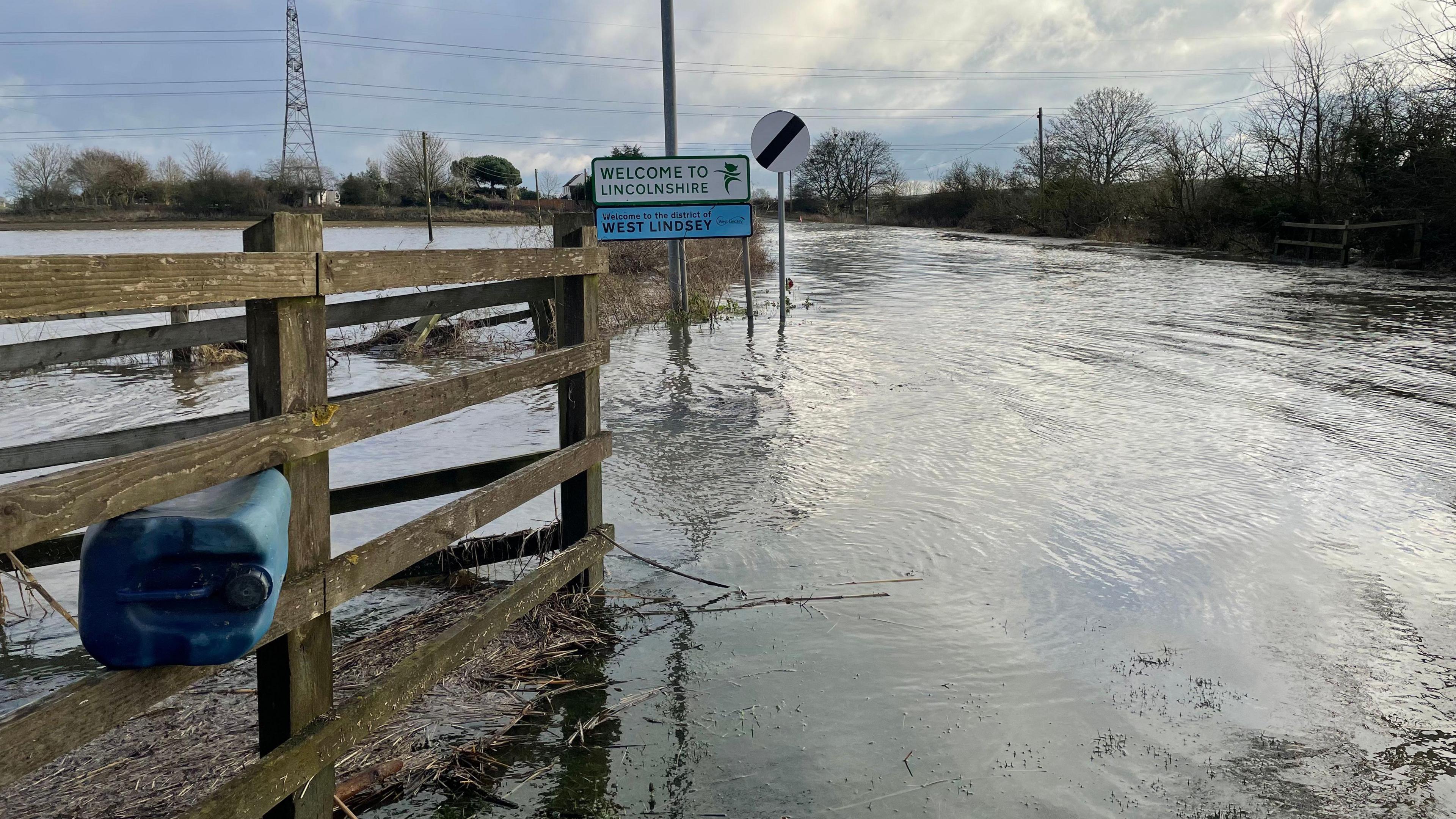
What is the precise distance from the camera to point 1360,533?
5.13 metres

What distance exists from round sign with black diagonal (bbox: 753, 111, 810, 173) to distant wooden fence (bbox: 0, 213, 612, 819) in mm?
8680

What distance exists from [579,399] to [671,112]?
10715 mm

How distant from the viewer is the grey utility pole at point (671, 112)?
1431 cm

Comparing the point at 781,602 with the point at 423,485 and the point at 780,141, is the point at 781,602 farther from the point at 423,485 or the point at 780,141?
the point at 780,141

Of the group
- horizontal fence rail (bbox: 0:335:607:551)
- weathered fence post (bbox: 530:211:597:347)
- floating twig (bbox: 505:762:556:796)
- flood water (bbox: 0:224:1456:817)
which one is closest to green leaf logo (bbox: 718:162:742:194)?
flood water (bbox: 0:224:1456:817)

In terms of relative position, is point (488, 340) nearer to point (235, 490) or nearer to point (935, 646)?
point (935, 646)

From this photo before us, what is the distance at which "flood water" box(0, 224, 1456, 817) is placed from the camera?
3.04 metres

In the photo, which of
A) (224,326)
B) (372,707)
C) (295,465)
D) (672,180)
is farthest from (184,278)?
(672,180)

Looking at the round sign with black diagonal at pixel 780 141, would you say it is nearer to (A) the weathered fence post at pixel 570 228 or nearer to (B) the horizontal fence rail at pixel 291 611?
(A) the weathered fence post at pixel 570 228

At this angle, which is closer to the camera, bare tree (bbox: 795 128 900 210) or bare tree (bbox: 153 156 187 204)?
bare tree (bbox: 153 156 187 204)

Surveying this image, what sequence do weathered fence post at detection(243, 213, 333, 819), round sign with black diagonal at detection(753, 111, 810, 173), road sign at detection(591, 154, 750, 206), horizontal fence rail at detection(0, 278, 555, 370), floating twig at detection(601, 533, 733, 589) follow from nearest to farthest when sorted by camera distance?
weathered fence post at detection(243, 213, 333, 819), horizontal fence rail at detection(0, 278, 555, 370), floating twig at detection(601, 533, 733, 589), road sign at detection(591, 154, 750, 206), round sign with black diagonal at detection(753, 111, 810, 173)

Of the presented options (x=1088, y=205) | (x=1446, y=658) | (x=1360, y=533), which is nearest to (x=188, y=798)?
(x=1446, y=658)

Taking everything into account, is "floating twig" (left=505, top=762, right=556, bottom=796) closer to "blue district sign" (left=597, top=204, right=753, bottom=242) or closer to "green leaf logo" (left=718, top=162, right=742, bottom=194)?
"blue district sign" (left=597, top=204, right=753, bottom=242)

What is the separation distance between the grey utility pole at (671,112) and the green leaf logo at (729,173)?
89.6 inches
